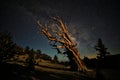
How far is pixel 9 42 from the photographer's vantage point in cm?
2388

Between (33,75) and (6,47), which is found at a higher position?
(6,47)

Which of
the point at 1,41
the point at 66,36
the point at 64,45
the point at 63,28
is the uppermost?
the point at 1,41

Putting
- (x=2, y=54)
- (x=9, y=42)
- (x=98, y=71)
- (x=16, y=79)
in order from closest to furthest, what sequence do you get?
(x=98, y=71)
(x=16, y=79)
(x=2, y=54)
(x=9, y=42)

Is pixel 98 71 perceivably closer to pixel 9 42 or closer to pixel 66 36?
pixel 66 36

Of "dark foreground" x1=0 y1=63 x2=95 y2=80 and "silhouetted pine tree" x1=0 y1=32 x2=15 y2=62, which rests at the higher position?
"silhouetted pine tree" x1=0 y1=32 x2=15 y2=62

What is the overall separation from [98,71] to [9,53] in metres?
21.6

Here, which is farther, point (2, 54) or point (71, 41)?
point (2, 54)

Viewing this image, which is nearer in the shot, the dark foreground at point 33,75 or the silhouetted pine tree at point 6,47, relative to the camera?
the dark foreground at point 33,75

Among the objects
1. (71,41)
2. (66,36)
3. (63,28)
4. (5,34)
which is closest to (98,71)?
(71,41)

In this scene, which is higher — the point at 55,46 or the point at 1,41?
the point at 1,41

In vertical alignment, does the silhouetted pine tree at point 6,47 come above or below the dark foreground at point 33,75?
above

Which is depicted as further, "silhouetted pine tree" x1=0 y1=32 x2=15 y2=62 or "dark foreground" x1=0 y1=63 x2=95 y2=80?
"silhouetted pine tree" x1=0 y1=32 x2=15 y2=62

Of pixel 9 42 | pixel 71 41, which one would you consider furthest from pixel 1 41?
pixel 71 41

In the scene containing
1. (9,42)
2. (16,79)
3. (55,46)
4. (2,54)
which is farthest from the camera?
(9,42)
